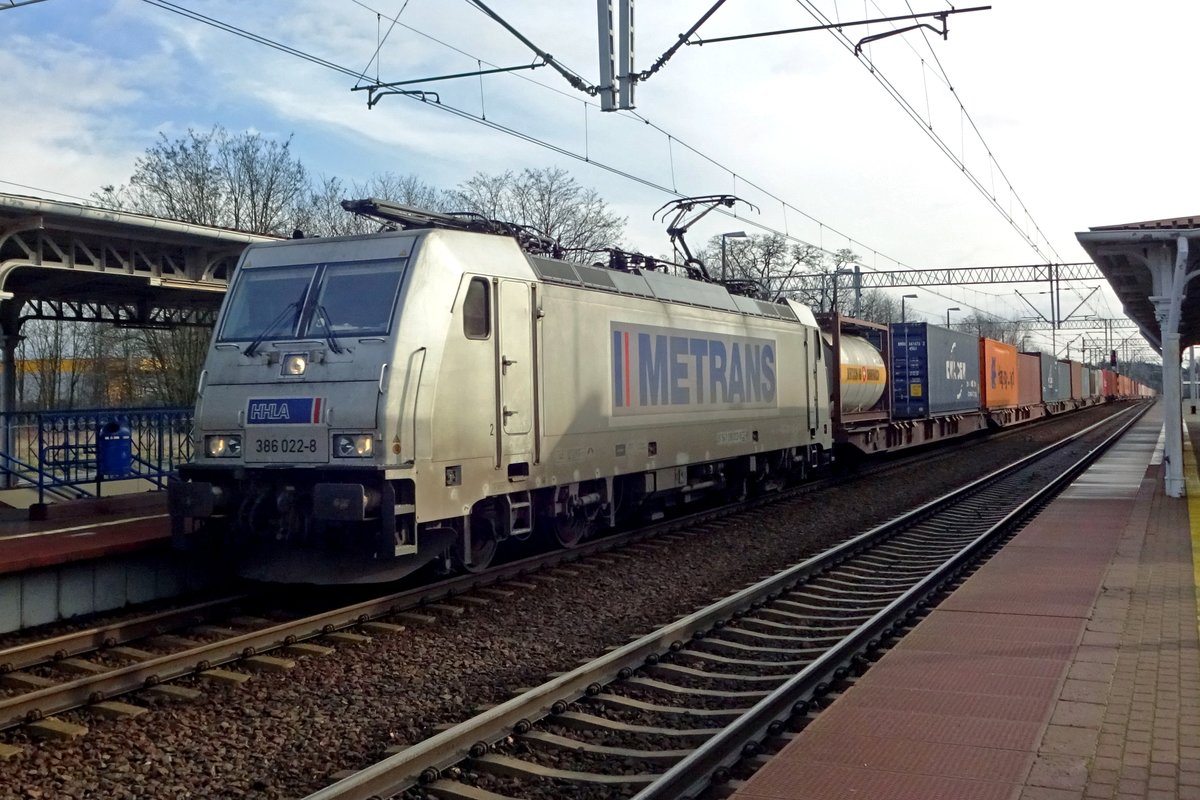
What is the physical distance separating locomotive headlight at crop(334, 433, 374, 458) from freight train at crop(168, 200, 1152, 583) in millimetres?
12

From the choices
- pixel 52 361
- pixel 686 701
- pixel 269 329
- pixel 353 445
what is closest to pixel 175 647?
pixel 353 445

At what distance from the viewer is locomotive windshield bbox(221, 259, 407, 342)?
927cm

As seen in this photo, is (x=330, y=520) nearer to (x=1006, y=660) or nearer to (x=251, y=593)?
(x=251, y=593)

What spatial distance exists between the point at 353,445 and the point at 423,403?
2.19ft

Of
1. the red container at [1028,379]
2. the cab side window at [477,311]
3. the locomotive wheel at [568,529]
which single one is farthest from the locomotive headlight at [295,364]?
the red container at [1028,379]

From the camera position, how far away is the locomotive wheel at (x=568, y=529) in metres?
11.9

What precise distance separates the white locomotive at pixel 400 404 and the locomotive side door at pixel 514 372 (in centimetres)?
2

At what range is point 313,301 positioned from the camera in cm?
966

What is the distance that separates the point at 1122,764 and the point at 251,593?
737 cm

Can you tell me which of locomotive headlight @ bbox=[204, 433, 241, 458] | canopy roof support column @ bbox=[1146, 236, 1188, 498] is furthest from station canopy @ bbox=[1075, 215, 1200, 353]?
locomotive headlight @ bbox=[204, 433, 241, 458]

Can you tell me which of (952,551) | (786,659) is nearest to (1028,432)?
(952,551)

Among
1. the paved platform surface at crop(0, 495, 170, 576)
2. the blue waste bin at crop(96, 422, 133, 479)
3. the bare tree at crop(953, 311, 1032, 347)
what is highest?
the bare tree at crop(953, 311, 1032, 347)

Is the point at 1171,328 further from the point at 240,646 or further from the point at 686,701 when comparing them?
the point at 240,646

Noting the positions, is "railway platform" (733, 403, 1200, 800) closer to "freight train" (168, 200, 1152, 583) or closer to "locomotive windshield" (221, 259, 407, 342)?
"freight train" (168, 200, 1152, 583)
